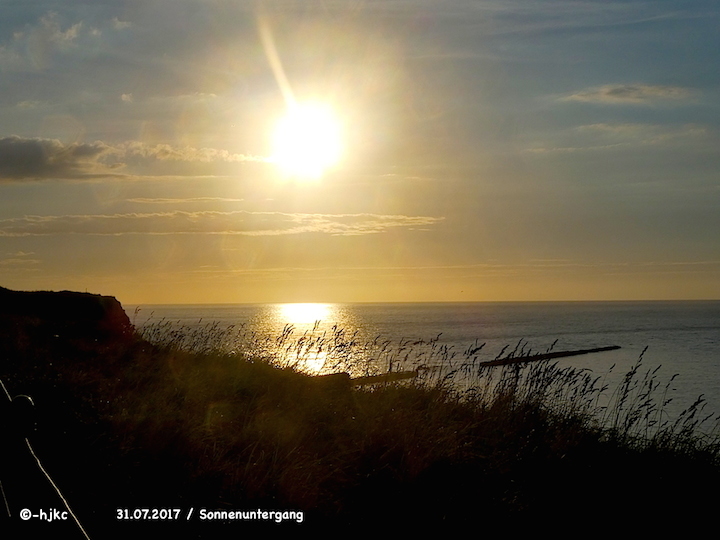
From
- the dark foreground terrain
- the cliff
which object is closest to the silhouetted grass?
the dark foreground terrain

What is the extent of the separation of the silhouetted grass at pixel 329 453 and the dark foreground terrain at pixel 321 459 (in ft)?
0.07

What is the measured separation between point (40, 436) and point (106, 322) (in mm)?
11809

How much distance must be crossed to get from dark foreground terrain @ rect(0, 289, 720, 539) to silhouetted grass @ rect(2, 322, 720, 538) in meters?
0.02

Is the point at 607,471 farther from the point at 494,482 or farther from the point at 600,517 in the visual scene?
the point at 494,482

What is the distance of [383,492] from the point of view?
668 centimetres

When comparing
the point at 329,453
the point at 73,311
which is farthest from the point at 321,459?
the point at 73,311

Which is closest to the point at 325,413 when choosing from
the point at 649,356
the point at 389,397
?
the point at 389,397

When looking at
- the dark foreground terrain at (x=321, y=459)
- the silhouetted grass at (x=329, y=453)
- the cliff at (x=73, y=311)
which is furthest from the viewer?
the cliff at (x=73, y=311)

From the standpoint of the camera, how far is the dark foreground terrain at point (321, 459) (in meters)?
5.93

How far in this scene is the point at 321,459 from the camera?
22.7 feet

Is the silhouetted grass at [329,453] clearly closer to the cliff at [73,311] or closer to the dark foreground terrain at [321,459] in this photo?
the dark foreground terrain at [321,459]

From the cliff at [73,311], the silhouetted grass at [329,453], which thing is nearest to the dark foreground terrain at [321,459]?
the silhouetted grass at [329,453]

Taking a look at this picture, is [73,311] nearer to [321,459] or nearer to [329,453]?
[329,453]

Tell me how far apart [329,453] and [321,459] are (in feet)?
1.47
